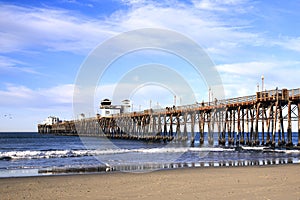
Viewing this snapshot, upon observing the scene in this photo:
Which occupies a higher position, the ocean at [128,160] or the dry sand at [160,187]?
the dry sand at [160,187]

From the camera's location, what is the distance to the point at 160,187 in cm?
1126

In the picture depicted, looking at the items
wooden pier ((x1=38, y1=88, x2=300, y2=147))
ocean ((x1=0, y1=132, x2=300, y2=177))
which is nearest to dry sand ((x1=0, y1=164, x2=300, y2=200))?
ocean ((x1=0, y1=132, x2=300, y2=177))

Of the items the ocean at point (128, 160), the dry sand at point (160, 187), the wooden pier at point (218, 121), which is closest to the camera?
the dry sand at point (160, 187)

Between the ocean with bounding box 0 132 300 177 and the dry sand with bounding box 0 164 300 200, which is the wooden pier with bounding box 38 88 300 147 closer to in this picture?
the ocean with bounding box 0 132 300 177

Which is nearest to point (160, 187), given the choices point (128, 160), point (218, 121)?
point (128, 160)

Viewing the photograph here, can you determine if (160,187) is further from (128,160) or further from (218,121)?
(218,121)

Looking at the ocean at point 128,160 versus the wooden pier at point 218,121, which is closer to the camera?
the ocean at point 128,160

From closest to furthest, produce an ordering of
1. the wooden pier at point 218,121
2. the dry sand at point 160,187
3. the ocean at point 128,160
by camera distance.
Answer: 1. the dry sand at point 160,187
2. the ocean at point 128,160
3. the wooden pier at point 218,121

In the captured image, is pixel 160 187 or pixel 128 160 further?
pixel 128 160

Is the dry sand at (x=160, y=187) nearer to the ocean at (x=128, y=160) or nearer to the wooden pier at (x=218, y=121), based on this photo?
the ocean at (x=128, y=160)

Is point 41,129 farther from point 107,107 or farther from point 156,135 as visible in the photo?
point 156,135

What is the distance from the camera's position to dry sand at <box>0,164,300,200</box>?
32.0 feet

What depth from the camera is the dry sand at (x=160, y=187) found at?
9742 millimetres

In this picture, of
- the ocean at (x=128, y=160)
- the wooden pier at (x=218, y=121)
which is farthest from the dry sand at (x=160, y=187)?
the wooden pier at (x=218, y=121)
